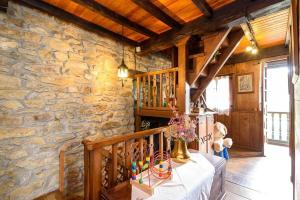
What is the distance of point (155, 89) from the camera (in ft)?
10.8

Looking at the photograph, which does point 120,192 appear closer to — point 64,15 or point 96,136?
point 96,136

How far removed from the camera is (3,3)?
195cm

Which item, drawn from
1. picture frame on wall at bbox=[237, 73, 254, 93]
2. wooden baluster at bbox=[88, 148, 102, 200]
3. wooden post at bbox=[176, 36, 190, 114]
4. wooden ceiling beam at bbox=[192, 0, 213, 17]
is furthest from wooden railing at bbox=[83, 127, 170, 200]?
picture frame on wall at bbox=[237, 73, 254, 93]

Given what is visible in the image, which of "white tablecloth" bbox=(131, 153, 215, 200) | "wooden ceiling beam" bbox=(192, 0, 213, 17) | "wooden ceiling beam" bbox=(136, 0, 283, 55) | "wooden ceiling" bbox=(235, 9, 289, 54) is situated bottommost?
"white tablecloth" bbox=(131, 153, 215, 200)

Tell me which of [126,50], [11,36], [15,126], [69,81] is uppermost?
[126,50]

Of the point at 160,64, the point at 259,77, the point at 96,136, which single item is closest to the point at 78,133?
the point at 96,136

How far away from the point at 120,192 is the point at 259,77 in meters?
4.49

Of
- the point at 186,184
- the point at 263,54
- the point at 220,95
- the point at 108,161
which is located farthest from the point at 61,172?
the point at 263,54

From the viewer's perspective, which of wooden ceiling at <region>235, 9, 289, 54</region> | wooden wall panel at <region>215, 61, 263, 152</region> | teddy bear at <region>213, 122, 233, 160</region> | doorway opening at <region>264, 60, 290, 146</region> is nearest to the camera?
wooden ceiling at <region>235, 9, 289, 54</region>

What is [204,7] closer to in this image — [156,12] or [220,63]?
[156,12]

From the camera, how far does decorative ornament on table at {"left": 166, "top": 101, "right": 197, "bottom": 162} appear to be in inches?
72.9

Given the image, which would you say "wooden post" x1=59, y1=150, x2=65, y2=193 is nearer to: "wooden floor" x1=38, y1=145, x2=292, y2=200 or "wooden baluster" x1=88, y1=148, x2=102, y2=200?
"wooden floor" x1=38, y1=145, x2=292, y2=200

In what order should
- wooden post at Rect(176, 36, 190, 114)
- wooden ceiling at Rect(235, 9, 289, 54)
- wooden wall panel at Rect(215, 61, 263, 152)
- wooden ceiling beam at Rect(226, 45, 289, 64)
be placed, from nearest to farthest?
wooden ceiling at Rect(235, 9, 289, 54) < wooden post at Rect(176, 36, 190, 114) < wooden ceiling beam at Rect(226, 45, 289, 64) < wooden wall panel at Rect(215, 61, 263, 152)

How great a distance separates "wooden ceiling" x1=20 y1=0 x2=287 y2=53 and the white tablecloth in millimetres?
2035
